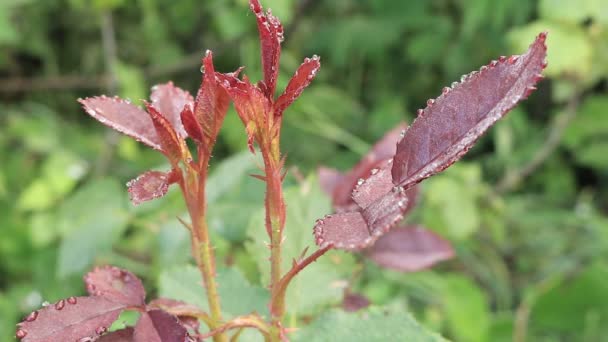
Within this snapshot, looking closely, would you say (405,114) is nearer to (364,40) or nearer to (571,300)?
(364,40)

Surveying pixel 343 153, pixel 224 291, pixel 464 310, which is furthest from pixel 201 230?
pixel 343 153

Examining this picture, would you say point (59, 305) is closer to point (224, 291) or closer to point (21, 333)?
point (21, 333)

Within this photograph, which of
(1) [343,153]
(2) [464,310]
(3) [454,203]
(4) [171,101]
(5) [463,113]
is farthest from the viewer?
(1) [343,153]

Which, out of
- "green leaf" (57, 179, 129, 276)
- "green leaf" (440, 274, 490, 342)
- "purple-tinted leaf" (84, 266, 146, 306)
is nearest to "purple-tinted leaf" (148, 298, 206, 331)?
"purple-tinted leaf" (84, 266, 146, 306)

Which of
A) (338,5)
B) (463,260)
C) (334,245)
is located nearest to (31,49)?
(338,5)

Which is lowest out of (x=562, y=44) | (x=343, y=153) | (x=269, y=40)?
(x=269, y=40)

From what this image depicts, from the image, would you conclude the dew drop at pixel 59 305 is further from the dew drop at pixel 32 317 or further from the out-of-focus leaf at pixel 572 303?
the out-of-focus leaf at pixel 572 303
